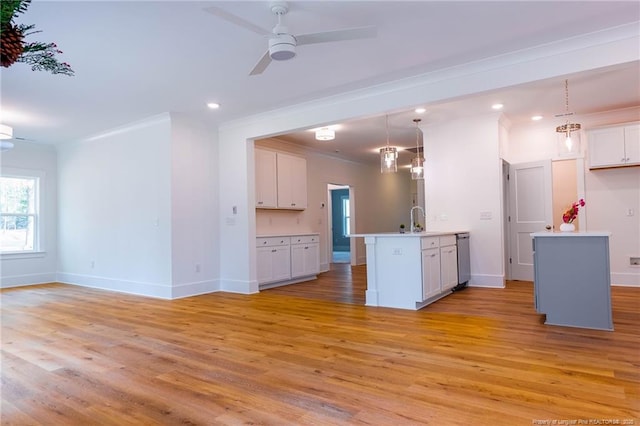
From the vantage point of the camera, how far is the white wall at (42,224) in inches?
279

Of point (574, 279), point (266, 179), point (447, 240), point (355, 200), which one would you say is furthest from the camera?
point (355, 200)

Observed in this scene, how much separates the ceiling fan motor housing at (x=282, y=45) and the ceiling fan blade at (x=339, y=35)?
0.06 metres

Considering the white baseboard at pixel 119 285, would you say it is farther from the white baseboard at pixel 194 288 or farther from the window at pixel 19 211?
the window at pixel 19 211

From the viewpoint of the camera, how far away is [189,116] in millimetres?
5797

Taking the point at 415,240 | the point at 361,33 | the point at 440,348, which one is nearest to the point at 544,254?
the point at 415,240

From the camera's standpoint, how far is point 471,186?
6.12 metres

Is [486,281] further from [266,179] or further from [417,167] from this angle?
[266,179]

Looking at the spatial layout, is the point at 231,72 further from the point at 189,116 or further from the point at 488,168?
the point at 488,168

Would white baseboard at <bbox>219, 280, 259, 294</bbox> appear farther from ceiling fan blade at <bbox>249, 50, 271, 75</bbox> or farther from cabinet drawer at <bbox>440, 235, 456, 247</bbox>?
ceiling fan blade at <bbox>249, 50, 271, 75</bbox>

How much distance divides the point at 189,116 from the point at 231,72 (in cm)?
198

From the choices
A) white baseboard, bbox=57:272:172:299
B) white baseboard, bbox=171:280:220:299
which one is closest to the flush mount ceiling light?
white baseboard, bbox=171:280:220:299

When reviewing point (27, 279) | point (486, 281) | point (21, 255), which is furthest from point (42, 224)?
point (486, 281)

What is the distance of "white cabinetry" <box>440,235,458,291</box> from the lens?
5.04m

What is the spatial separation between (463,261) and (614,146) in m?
2.76
